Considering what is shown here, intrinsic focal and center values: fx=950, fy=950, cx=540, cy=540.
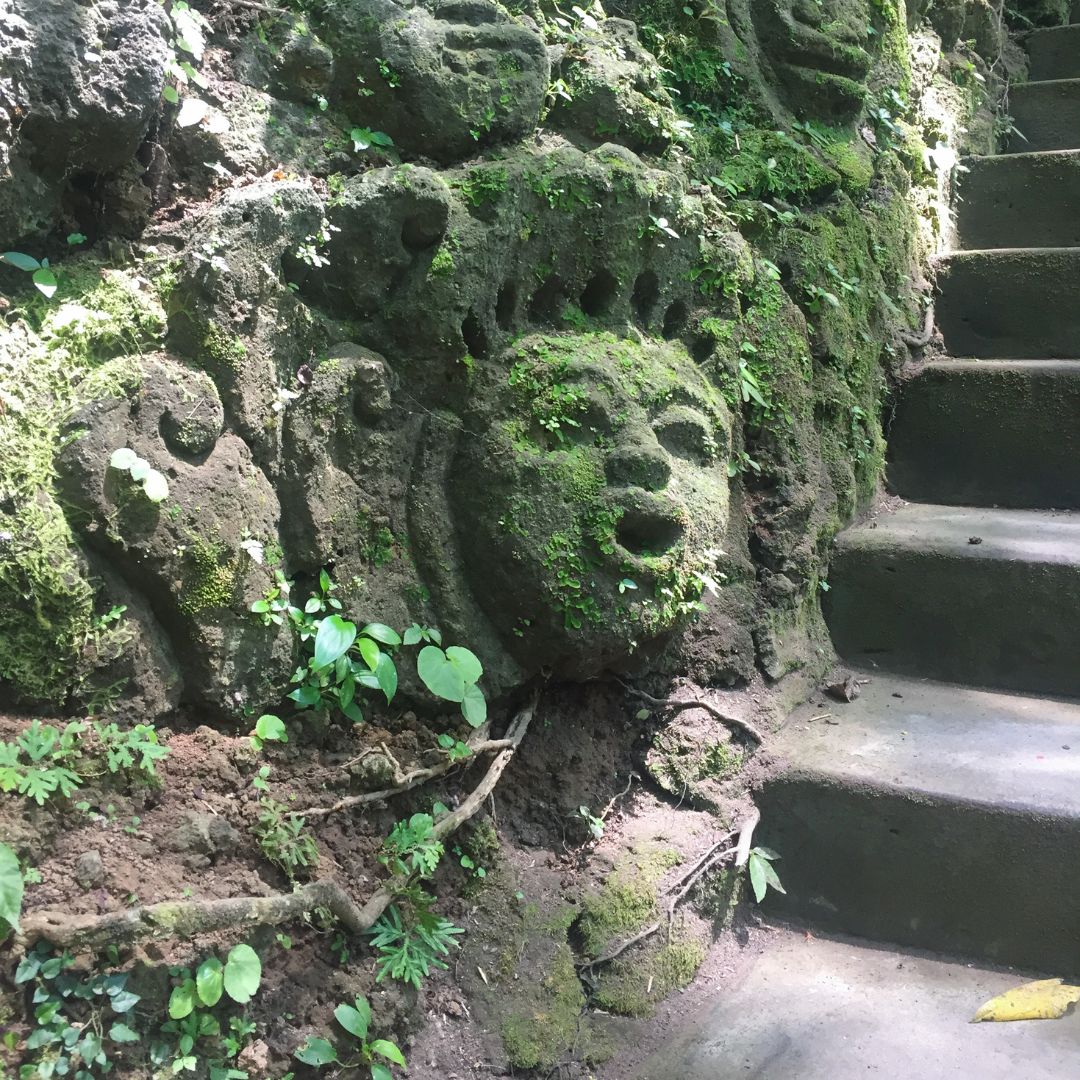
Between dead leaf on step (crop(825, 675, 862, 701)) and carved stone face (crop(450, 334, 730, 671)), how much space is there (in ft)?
3.04

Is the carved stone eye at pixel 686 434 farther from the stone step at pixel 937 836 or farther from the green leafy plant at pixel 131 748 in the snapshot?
the green leafy plant at pixel 131 748

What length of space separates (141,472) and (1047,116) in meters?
5.19

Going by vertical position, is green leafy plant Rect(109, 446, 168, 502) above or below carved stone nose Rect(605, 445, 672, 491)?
above

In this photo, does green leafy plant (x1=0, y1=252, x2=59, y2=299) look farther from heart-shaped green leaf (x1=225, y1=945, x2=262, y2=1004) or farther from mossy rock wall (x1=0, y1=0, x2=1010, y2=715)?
heart-shaped green leaf (x1=225, y1=945, x2=262, y2=1004)

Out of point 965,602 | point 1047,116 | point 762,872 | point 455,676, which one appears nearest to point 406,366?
point 455,676

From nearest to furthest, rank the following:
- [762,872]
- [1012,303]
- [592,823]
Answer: [592,823], [762,872], [1012,303]

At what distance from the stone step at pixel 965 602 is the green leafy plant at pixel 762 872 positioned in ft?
2.90

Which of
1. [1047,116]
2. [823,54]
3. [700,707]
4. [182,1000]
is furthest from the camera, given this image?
[1047,116]

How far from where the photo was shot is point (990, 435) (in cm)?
355

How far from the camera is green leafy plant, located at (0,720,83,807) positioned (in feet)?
4.52

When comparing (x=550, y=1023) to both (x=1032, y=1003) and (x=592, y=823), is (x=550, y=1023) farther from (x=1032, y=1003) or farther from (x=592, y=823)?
(x=1032, y=1003)

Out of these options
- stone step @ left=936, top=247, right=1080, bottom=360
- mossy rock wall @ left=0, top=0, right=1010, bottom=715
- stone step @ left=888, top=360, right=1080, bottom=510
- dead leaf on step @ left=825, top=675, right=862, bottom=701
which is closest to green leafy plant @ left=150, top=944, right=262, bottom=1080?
mossy rock wall @ left=0, top=0, right=1010, bottom=715

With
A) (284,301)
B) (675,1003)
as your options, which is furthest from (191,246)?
(675,1003)

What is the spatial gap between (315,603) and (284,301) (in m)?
0.58
